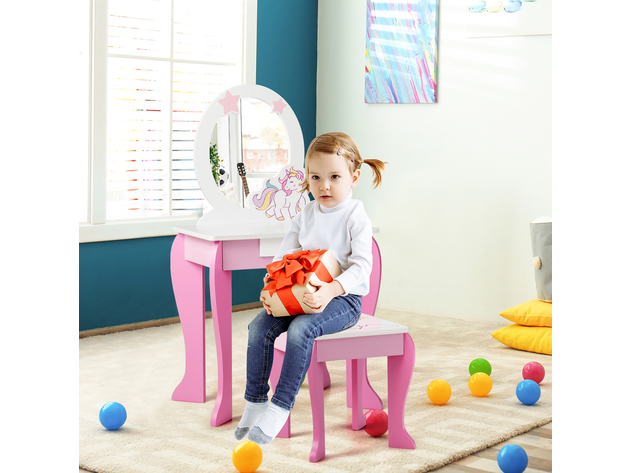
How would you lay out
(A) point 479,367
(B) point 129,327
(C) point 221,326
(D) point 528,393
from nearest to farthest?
(C) point 221,326 < (D) point 528,393 < (A) point 479,367 < (B) point 129,327

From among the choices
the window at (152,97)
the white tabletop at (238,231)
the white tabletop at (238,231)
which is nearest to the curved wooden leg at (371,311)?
the white tabletop at (238,231)

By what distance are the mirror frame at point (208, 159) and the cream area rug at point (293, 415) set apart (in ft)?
2.02

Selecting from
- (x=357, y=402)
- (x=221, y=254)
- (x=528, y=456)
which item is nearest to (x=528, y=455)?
(x=528, y=456)

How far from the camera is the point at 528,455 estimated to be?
72.4 inches

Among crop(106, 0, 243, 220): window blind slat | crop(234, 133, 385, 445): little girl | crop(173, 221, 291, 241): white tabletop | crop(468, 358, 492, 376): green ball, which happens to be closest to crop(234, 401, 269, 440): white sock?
crop(234, 133, 385, 445): little girl

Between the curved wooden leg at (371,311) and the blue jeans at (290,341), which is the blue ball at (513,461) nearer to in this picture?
the blue jeans at (290,341)

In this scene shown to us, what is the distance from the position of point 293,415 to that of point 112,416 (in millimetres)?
546

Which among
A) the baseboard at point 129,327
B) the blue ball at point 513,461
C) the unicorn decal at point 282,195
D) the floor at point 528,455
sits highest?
the unicorn decal at point 282,195

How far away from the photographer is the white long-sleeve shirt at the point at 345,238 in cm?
186

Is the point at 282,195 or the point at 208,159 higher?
the point at 208,159

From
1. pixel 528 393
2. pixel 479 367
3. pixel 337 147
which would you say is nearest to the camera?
pixel 337 147

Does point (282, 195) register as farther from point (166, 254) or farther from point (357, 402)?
point (166, 254)

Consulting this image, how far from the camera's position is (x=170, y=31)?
3514 mm

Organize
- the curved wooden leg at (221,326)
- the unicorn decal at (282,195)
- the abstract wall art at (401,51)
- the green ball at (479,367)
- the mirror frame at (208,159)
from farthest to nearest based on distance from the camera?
the abstract wall art at (401,51) < the green ball at (479,367) < the unicorn decal at (282,195) < the mirror frame at (208,159) < the curved wooden leg at (221,326)
